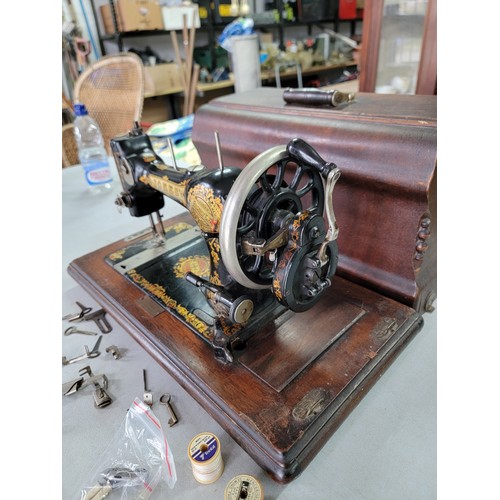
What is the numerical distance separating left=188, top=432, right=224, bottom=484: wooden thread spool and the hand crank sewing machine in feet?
0.53

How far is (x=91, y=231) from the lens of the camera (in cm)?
142

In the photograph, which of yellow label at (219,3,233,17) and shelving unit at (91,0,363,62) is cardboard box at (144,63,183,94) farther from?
yellow label at (219,3,233,17)

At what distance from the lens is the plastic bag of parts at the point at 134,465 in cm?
60

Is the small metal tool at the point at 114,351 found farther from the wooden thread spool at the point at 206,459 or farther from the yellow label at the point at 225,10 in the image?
the yellow label at the point at 225,10

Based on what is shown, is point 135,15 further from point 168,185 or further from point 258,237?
point 258,237

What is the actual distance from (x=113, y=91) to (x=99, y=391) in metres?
2.43

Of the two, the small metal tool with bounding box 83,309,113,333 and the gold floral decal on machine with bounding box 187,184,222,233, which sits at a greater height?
the gold floral decal on machine with bounding box 187,184,222,233

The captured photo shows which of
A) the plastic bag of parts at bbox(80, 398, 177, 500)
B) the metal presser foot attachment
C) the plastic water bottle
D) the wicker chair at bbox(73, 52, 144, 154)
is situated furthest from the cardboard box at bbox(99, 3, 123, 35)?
the plastic bag of parts at bbox(80, 398, 177, 500)

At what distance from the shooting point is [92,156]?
5.89 ft

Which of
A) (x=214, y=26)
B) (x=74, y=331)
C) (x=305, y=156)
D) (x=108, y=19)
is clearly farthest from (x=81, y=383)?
(x=214, y=26)

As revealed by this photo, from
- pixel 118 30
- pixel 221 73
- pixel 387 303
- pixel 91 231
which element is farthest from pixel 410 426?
pixel 221 73

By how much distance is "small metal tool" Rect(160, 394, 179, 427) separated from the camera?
0.70 meters

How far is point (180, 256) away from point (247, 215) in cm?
46

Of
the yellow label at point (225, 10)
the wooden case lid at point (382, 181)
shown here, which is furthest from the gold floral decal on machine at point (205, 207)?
the yellow label at point (225, 10)
